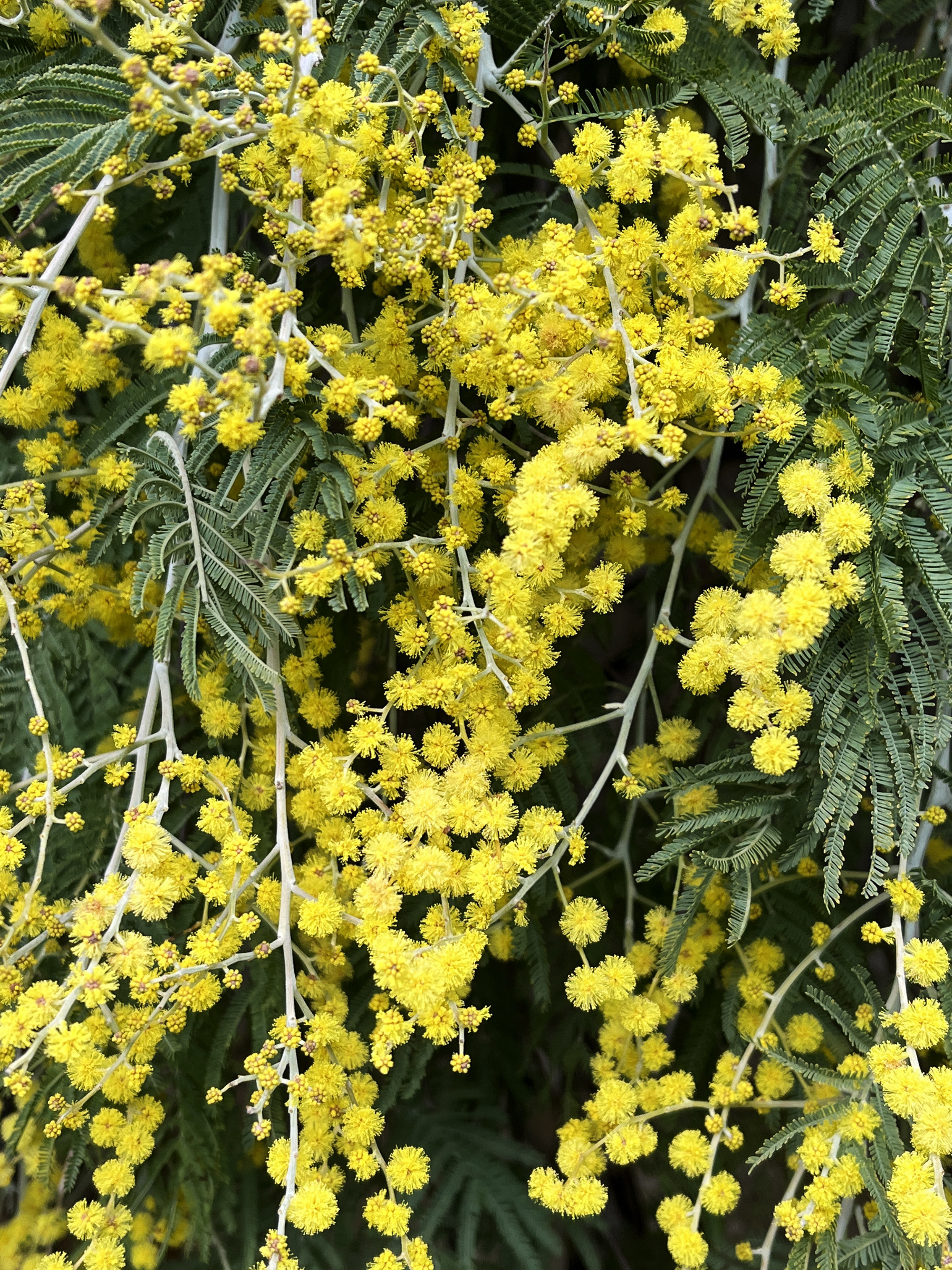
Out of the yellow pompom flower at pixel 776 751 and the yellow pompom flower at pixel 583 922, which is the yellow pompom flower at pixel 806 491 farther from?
the yellow pompom flower at pixel 583 922

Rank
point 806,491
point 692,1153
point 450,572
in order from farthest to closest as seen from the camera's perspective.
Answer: point 692,1153 < point 450,572 < point 806,491

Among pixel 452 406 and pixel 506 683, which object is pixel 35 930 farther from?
pixel 452 406

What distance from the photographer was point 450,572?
4.08 feet

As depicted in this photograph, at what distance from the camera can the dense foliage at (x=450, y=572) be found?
3.58 ft

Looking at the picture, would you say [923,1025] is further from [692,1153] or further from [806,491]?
[806,491]

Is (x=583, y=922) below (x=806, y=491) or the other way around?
below

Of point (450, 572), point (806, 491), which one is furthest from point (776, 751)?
point (450, 572)

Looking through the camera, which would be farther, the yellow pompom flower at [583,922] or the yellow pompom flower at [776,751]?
the yellow pompom flower at [583,922]

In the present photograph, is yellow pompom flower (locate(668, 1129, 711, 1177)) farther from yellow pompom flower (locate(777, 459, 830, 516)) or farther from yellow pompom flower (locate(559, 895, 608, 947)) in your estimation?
yellow pompom flower (locate(777, 459, 830, 516))

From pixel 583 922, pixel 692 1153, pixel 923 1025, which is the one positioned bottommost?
pixel 692 1153

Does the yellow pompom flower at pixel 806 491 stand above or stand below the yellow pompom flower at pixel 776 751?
above

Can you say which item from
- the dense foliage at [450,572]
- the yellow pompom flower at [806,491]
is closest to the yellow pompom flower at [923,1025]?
the dense foliage at [450,572]

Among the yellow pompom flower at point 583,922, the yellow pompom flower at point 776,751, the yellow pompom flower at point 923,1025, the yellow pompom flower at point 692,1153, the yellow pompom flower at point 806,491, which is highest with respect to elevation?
the yellow pompom flower at point 806,491

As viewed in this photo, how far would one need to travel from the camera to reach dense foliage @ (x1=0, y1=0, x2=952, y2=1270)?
109cm
